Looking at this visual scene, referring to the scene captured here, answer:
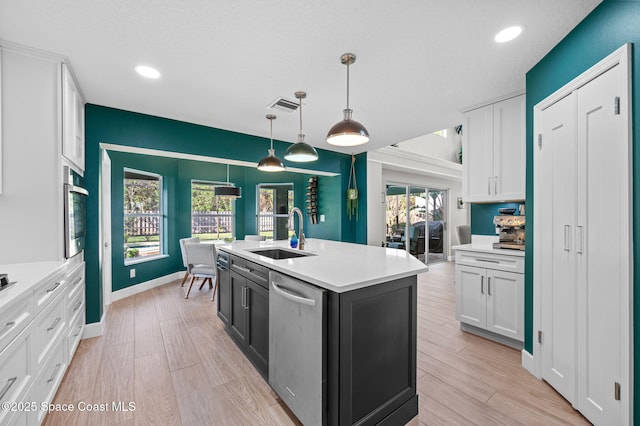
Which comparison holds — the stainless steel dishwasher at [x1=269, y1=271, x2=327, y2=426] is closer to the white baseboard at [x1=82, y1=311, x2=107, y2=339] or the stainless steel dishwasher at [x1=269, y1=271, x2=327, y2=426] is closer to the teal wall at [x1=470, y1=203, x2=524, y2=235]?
the white baseboard at [x1=82, y1=311, x2=107, y2=339]

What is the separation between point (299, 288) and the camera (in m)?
1.62

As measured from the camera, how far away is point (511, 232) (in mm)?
2754

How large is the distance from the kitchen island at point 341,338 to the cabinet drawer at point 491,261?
1270mm

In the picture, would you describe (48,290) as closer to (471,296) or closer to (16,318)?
(16,318)

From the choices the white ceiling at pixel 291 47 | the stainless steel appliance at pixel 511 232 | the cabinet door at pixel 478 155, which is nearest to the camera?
the white ceiling at pixel 291 47

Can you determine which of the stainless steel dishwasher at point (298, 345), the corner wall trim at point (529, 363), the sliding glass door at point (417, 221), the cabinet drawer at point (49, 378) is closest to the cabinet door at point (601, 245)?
the corner wall trim at point (529, 363)

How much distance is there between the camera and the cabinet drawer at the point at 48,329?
5.00ft

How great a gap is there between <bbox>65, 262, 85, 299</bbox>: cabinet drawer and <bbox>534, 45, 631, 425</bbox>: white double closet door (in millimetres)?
3630

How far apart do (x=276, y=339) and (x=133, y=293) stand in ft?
12.6

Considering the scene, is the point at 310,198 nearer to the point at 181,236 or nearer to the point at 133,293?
the point at 181,236

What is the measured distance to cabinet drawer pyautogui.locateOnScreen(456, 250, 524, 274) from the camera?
2.53 meters

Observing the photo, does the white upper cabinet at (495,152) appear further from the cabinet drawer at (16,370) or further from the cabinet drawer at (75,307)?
the cabinet drawer at (75,307)

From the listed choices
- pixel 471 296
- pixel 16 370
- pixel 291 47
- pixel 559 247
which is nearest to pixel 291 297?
pixel 16 370

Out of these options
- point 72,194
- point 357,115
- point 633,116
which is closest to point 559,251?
point 633,116
